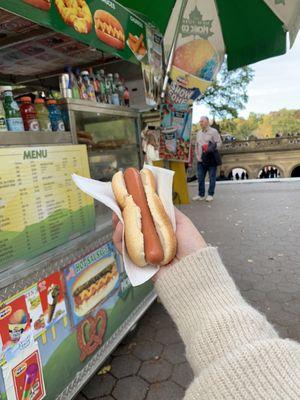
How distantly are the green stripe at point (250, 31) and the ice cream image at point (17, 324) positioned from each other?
387 cm

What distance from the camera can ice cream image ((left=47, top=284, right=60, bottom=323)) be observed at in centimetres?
199

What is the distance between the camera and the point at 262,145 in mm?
37469

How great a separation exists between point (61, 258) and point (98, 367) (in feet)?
3.10

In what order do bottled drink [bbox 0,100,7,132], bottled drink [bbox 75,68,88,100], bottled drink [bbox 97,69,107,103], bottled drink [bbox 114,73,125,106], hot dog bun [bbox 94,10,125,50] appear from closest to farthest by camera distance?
bottled drink [bbox 0,100,7,132] < hot dog bun [bbox 94,10,125,50] < bottled drink [bbox 75,68,88,100] < bottled drink [bbox 97,69,107,103] < bottled drink [bbox 114,73,125,106]

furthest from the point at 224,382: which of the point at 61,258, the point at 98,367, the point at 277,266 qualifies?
the point at 277,266

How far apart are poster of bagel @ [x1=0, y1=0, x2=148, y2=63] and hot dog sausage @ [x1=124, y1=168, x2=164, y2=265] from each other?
1017mm

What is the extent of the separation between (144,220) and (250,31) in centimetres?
339

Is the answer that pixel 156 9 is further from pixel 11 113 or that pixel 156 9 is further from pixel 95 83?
pixel 11 113

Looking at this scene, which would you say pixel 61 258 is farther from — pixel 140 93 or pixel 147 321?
pixel 140 93

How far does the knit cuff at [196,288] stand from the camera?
107 cm

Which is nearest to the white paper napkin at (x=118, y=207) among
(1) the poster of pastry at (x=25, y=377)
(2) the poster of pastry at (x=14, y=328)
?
(2) the poster of pastry at (x=14, y=328)

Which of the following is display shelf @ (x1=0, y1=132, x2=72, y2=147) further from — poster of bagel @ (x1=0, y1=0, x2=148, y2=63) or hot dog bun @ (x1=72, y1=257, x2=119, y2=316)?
hot dog bun @ (x1=72, y1=257, x2=119, y2=316)

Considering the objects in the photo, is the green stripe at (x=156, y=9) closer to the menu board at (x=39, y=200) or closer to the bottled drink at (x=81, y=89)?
the bottled drink at (x=81, y=89)

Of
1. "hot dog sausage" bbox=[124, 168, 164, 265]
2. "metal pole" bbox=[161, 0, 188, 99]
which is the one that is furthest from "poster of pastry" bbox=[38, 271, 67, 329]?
"metal pole" bbox=[161, 0, 188, 99]
